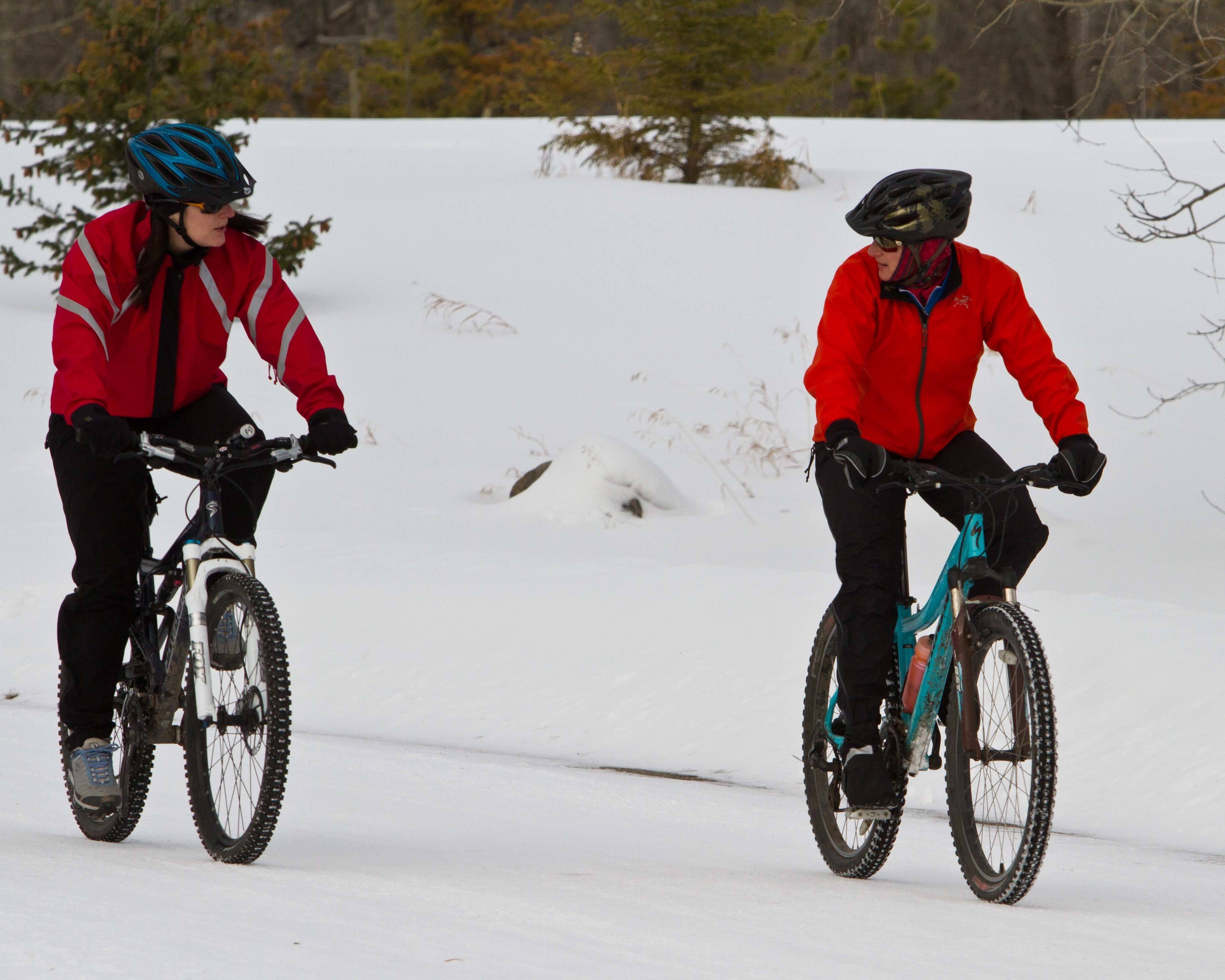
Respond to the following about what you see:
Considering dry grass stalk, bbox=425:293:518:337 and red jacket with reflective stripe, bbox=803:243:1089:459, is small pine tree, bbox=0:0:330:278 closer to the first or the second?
dry grass stalk, bbox=425:293:518:337

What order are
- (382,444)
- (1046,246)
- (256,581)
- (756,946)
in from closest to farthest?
(756,946)
(256,581)
(382,444)
(1046,246)

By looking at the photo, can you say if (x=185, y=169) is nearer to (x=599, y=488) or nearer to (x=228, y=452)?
(x=228, y=452)

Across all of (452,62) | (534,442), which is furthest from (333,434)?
(452,62)

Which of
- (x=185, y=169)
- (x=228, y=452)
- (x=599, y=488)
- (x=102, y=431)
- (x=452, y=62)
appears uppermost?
(x=185, y=169)

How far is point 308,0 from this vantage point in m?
47.7

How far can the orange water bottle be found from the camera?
432cm

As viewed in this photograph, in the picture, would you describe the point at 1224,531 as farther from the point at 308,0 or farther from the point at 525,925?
the point at 308,0

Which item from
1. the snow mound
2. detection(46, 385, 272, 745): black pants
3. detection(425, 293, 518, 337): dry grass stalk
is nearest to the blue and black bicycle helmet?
detection(46, 385, 272, 745): black pants

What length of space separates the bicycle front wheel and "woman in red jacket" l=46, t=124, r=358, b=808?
36 cm

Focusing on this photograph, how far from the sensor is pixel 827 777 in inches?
189

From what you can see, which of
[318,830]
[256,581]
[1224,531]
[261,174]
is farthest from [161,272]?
[261,174]

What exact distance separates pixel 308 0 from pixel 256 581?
152ft

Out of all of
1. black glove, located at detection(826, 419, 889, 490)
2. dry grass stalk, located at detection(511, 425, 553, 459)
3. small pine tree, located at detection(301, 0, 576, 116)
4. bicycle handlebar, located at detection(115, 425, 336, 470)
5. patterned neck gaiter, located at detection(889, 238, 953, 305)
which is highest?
patterned neck gaiter, located at detection(889, 238, 953, 305)

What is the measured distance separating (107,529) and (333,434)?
743 millimetres
